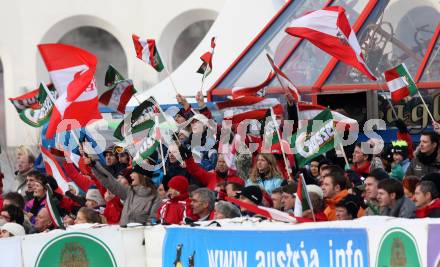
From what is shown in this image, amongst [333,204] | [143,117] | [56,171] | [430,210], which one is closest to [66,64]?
[143,117]

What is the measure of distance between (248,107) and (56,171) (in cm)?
265

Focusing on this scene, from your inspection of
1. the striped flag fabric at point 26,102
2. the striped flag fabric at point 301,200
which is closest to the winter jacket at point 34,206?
the striped flag fabric at point 26,102

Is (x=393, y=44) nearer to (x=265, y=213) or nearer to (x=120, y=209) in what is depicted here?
(x=120, y=209)

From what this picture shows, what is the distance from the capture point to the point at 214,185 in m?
12.6

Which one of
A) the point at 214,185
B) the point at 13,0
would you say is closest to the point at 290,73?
the point at 214,185

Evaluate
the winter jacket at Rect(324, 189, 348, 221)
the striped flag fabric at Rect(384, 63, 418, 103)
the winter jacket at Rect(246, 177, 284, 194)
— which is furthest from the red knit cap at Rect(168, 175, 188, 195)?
the striped flag fabric at Rect(384, 63, 418, 103)

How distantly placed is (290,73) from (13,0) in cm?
1264

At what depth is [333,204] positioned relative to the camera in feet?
34.3

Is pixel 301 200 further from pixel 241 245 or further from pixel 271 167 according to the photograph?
pixel 271 167

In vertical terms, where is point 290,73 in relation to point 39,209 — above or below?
above

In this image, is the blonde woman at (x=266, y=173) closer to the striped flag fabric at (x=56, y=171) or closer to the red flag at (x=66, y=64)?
the red flag at (x=66, y=64)

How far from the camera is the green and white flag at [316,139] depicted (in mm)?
11992

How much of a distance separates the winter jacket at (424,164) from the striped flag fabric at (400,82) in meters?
1.29

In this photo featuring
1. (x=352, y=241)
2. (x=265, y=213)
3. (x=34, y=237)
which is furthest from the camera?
(x=34, y=237)
